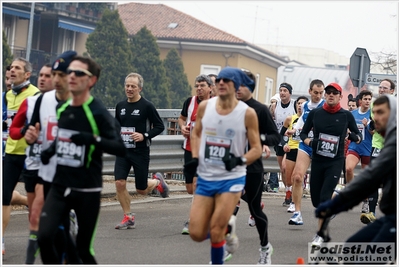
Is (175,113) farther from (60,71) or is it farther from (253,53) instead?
(253,53)

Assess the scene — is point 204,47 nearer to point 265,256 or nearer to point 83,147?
point 265,256

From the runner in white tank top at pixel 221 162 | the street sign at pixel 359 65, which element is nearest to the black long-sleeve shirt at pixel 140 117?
the runner in white tank top at pixel 221 162

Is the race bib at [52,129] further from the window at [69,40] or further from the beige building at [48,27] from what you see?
the window at [69,40]

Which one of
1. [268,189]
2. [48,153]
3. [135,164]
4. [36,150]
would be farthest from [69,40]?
[48,153]

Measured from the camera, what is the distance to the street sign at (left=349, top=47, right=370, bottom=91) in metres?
19.6

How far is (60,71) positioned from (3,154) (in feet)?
7.66

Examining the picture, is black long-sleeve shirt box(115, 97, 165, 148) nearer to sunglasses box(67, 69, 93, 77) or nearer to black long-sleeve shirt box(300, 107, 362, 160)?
black long-sleeve shirt box(300, 107, 362, 160)

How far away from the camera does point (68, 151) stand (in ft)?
24.2

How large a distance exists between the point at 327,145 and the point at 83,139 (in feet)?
16.0

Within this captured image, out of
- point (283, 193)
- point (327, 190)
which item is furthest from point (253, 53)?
point (327, 190)

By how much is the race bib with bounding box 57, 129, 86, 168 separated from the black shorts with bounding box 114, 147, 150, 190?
4328mm

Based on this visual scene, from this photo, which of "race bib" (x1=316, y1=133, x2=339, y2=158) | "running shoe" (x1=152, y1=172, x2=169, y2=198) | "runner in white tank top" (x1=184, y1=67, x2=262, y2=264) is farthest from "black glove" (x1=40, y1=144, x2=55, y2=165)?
"running shoe" (x1=152, y1=172, x2=169, y2=198)

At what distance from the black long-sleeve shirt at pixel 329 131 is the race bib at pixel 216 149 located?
3.29m

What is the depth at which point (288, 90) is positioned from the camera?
15703 mm
